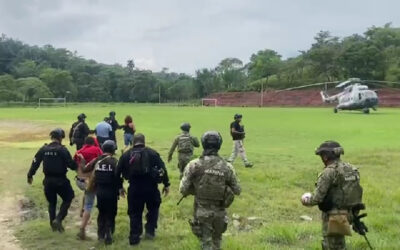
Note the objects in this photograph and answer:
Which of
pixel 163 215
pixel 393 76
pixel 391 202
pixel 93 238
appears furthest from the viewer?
pixel 393 76

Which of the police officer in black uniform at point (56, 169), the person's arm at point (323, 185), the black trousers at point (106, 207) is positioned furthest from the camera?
the police officer in black uniform at point (56, 169)

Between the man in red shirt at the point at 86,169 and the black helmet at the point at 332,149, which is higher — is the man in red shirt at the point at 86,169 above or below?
below

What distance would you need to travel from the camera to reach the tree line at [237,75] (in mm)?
101812

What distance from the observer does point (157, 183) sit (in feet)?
30.2

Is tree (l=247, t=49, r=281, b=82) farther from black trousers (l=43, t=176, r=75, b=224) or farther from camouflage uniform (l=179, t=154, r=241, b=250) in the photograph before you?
camouflage uniform (l=179, t=154, r=241, b=250)

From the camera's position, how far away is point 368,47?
10138 centimetres

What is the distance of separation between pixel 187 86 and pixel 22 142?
10132cm

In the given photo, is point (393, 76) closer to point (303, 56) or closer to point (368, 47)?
point (368, 47)

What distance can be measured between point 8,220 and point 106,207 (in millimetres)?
3212

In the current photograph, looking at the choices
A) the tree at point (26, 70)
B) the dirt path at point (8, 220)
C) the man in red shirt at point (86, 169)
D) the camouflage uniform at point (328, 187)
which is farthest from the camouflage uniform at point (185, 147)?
the tree at point (26, 70)

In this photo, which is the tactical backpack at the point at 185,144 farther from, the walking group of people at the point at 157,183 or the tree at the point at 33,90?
the tree at the point at 33,90

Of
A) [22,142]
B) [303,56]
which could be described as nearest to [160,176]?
[22,142]

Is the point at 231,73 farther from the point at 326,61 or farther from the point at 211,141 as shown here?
the point at 211,141

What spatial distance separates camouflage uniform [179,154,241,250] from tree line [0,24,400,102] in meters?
95.9
